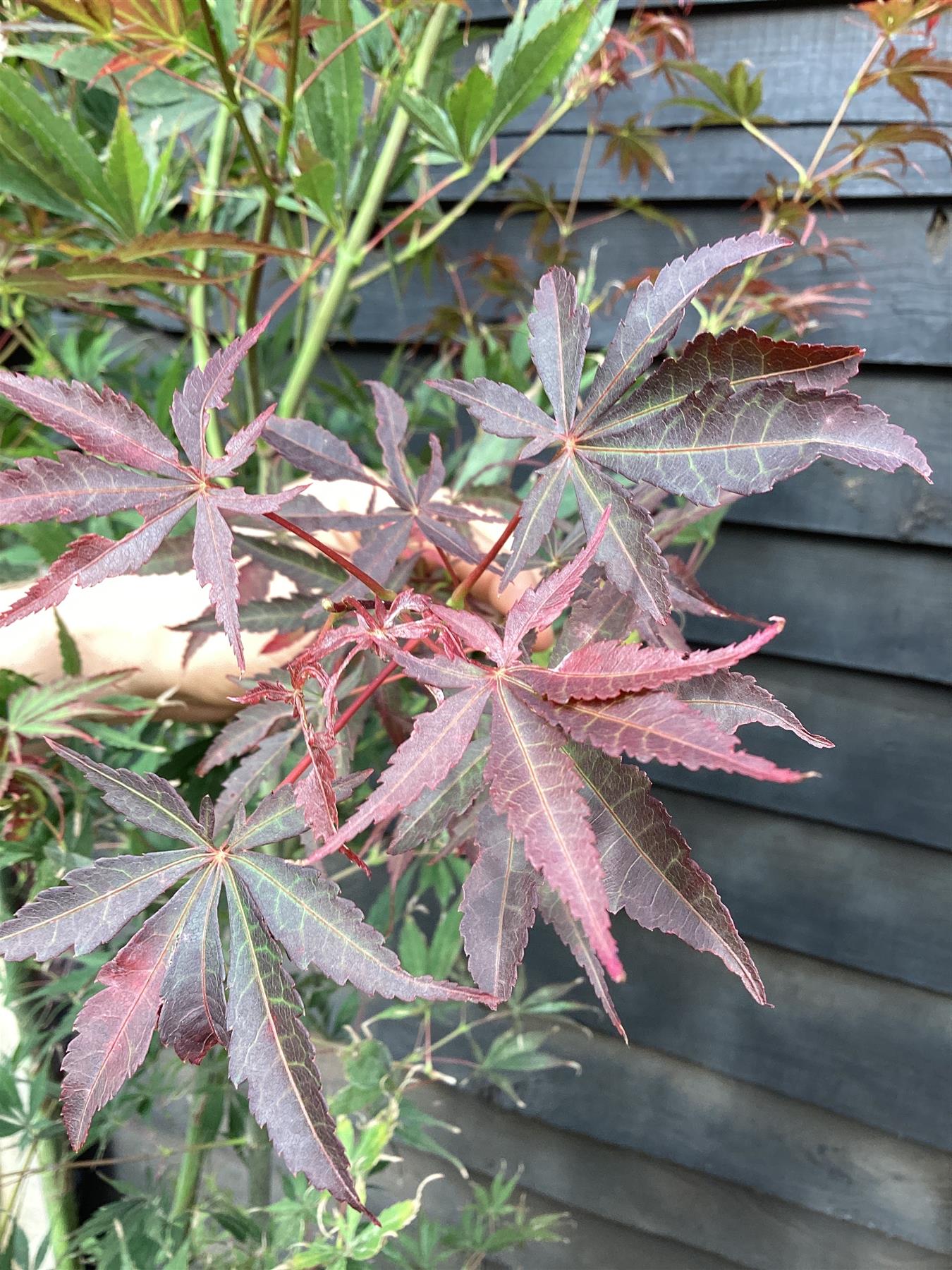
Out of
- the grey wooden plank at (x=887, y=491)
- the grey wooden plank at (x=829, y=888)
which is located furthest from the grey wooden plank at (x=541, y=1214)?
the grey wooden plank at (x=887, y=491)

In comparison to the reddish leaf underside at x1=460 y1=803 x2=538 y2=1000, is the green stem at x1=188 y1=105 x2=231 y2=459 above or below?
above

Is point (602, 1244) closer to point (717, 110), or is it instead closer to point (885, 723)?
point (885, 723)

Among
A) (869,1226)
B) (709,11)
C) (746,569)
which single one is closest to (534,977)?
(869,1226)

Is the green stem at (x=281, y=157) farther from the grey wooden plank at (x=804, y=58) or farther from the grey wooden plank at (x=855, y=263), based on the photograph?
the grey wooden plank at (x=804, y=58)

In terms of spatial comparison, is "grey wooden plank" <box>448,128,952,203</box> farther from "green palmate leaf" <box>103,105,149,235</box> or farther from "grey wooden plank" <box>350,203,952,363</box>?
"green palmate leaf" <box>103,105,149,235</box>

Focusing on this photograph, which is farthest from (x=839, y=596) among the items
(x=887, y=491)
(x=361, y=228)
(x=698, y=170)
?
(x=361, y=228)

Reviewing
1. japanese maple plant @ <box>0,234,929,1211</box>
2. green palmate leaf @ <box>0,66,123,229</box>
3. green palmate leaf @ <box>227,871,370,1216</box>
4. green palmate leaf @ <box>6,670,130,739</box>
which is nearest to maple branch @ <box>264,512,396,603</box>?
japanese maple plant @ <box>0,234,929,1211</box>
